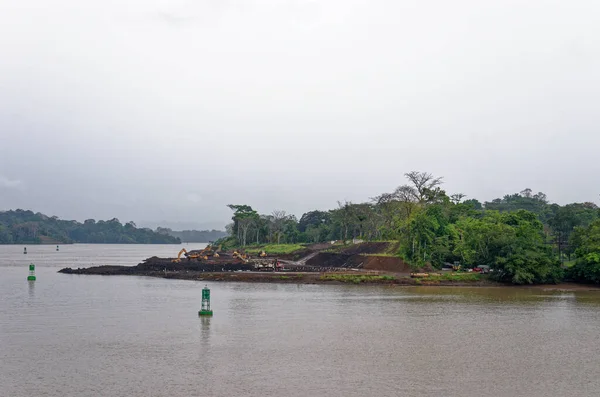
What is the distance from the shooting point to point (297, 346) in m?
24.9

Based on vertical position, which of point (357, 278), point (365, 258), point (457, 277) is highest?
point (365, 258)

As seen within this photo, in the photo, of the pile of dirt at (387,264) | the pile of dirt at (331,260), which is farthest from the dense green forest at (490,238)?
the pile of dirt at (331,260)

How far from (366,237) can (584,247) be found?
48.0 m

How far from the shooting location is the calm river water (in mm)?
18797

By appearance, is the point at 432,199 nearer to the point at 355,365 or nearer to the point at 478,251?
the point at 478,251

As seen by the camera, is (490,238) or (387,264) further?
(387,264)

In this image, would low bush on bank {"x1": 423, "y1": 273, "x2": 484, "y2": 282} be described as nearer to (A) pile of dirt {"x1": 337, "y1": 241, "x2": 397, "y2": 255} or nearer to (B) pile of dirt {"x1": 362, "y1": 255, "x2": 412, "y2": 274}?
(B) pile of dirt {"x1": 362, "y1": 255, "x2": 412, "y2": 274}

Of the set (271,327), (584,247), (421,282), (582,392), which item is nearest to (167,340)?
(271,327)

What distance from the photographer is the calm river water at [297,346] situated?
18.8 metres

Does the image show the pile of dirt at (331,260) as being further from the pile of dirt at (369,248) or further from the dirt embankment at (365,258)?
the pile of dirt at (369,248)

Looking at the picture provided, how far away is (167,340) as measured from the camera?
85.5 ft

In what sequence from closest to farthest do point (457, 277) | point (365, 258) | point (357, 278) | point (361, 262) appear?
1. point (457, 277)
2. point (357, 278)
3. point (361, 262)
4. point (365, 258)

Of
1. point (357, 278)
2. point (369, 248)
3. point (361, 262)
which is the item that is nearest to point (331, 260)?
point (369, 248)

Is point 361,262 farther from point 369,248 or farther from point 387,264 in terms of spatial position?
point 369,248
